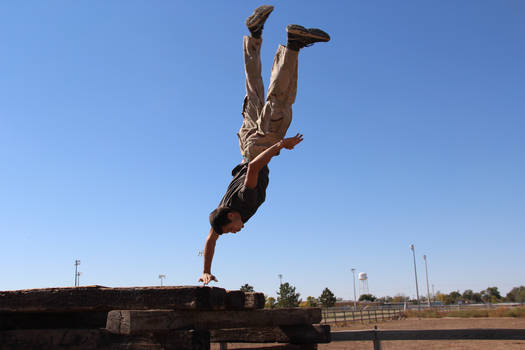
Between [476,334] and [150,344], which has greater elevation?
[150,344]

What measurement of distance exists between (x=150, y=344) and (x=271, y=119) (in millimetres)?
2817

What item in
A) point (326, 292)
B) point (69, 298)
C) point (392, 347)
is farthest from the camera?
point (326, 292)

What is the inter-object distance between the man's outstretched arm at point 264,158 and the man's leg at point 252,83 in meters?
0.69

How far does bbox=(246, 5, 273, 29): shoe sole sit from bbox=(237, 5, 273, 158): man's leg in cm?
2

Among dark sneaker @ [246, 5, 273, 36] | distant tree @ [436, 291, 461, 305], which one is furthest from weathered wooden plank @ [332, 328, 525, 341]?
distant tree @ [436, 291, 461, 305]

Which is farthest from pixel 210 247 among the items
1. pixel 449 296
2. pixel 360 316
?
pixel 449 296

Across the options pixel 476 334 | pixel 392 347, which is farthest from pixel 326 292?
pixel 476 334

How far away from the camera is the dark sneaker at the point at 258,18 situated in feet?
16.5

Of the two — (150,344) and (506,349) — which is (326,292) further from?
(150,344)

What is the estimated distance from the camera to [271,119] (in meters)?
4.95

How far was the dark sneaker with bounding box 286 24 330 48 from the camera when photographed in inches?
188

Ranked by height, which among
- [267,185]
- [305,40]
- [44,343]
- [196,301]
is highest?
[305,40]

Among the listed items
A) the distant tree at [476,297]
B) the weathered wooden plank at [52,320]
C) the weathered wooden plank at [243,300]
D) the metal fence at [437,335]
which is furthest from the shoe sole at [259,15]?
the distant tree at [476,297]

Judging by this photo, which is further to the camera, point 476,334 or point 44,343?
point 476,334
